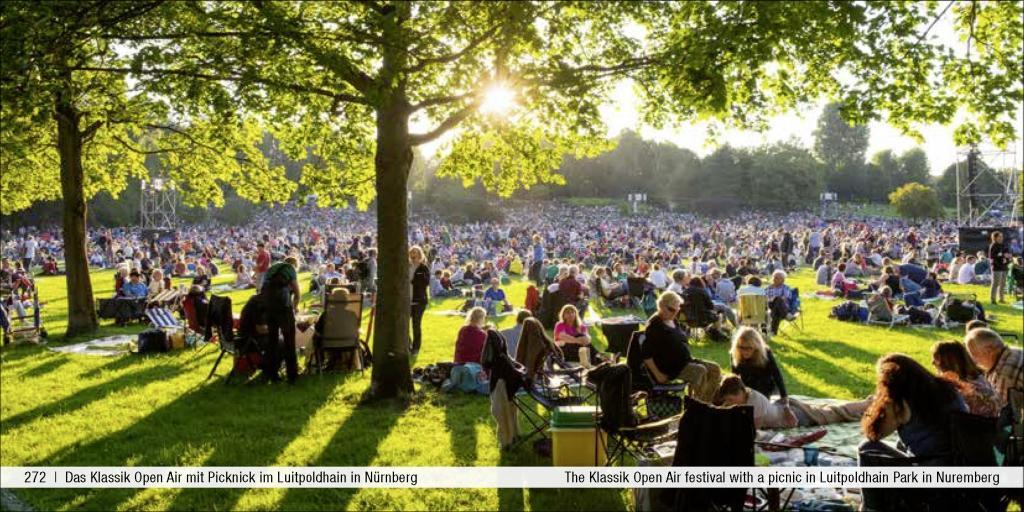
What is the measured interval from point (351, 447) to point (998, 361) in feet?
20.0

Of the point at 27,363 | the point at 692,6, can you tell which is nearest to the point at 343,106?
the point at 692,6

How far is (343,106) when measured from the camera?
9711 mm

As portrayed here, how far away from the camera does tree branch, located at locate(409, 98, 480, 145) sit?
8.56m

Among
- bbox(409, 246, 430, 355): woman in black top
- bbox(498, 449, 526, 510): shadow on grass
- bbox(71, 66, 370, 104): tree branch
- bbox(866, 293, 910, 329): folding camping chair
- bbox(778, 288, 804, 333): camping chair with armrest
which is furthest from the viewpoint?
bbox(866, 293, 910, 329): folding camping chair

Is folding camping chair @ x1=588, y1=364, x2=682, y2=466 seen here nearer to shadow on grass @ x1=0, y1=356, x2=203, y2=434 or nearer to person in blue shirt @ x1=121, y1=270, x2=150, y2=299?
shadow on grass @ x1=0, y1=356, x2=203, y2=434

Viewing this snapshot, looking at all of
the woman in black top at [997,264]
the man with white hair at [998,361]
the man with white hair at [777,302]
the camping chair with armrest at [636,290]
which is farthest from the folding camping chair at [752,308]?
the woman in black top at [997,264]

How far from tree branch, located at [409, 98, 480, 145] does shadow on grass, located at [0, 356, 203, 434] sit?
5.58 meters

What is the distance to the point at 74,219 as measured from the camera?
565 inches

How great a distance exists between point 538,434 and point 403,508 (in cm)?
224

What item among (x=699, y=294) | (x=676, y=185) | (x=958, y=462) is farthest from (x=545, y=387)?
(x=676, y=185)

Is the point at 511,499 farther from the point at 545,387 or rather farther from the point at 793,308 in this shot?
the point at 793,308

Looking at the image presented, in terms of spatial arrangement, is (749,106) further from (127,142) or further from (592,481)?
(127,142)

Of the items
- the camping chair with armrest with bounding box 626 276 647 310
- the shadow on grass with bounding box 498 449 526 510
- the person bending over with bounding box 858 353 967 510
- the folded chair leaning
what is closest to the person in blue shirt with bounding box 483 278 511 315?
the camping chair with armrest with bounding box 626 276 647 310
